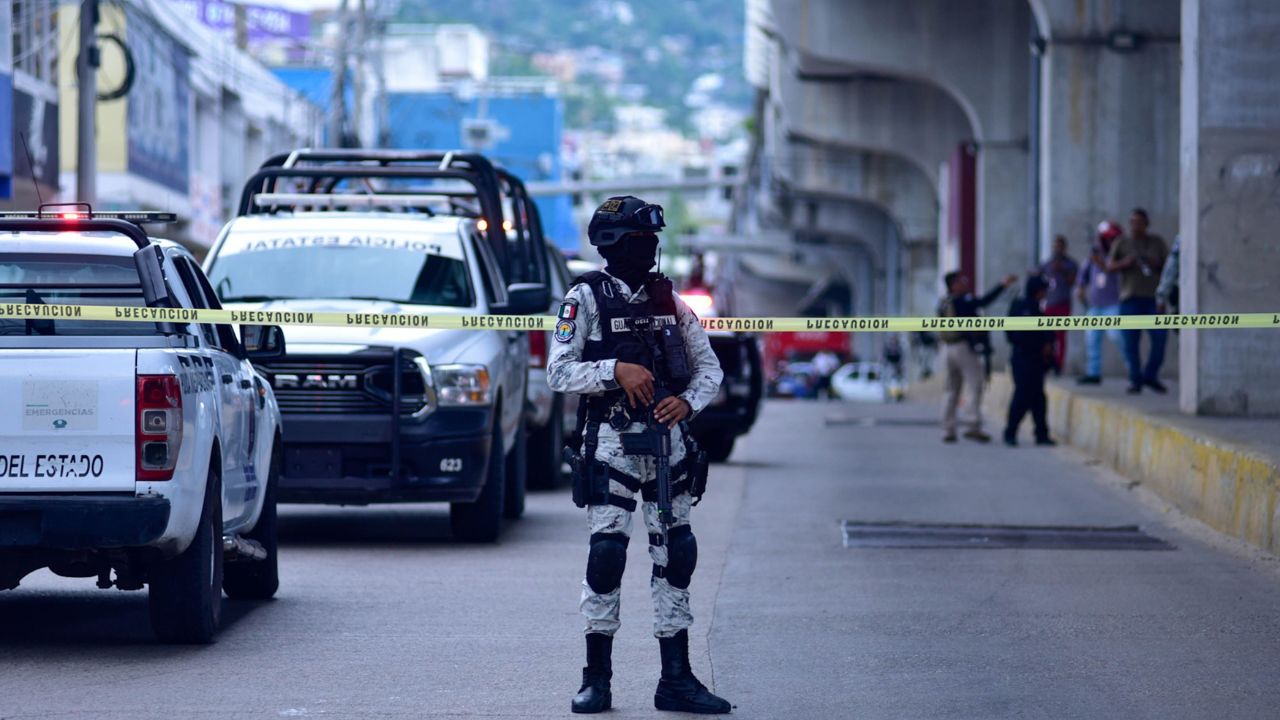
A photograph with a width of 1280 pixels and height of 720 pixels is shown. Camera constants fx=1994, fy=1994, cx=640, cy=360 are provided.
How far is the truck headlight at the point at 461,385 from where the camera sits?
12039 millimetres

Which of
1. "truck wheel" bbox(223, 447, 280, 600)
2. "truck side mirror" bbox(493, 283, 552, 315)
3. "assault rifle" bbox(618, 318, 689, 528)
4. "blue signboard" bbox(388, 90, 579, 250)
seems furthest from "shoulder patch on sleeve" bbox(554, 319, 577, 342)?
"blue signboard" bbox(388, 90, 579, 250)

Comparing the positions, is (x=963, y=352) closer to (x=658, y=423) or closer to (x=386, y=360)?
(x=386, y=360)

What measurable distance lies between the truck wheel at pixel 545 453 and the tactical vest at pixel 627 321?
9.48m

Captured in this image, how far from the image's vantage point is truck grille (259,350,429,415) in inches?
468

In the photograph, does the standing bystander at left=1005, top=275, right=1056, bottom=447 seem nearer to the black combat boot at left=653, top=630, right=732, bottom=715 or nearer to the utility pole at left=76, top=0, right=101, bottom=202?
the utility pole at left=76, top=0, right=101, bottom=202

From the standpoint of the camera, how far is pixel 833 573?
1104 centimetres

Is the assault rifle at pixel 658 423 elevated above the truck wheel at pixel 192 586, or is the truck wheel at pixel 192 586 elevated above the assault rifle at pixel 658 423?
the assault rifle at pixel 658 423

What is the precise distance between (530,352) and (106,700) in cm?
857

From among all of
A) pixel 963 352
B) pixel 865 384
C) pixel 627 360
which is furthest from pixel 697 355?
pixel 865 384

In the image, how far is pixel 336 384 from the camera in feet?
39.1

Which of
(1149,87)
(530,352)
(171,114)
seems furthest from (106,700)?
(171,114)

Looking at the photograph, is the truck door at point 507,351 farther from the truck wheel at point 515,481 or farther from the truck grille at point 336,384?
the truck grille at point 336,384

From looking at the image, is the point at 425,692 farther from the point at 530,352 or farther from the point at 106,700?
the point at 530,352

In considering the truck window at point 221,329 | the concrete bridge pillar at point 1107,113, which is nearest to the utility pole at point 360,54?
the concrete bridge pillar at point 1107,113
